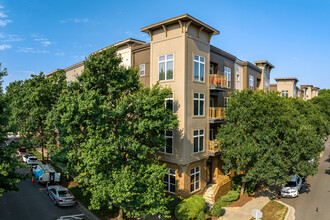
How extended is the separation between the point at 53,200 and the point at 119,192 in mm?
11159

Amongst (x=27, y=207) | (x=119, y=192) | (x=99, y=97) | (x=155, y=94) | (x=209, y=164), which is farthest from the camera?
(x=209, y=164)

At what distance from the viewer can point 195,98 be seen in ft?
67.4

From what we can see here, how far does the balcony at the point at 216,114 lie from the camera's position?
2244 cm

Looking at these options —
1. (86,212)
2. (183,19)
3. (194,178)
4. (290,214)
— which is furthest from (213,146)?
(86,212)

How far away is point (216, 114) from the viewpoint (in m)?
23.3

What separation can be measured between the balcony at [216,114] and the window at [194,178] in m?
5.02

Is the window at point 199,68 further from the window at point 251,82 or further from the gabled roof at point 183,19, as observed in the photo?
the window at point 251,82

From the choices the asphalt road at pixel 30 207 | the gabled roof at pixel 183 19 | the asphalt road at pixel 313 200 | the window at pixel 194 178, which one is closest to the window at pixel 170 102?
the window at pixel 194 178

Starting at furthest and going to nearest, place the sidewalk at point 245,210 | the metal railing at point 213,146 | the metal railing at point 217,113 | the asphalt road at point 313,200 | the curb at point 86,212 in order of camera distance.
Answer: the metal railing at point 217,113 → the metal railing at point 213,146 → the asphalt road at point 313,200 → the sidewalk at point 245,210 → the curb at point 86,212

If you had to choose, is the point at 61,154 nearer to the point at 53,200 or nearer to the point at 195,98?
the point at 53,200

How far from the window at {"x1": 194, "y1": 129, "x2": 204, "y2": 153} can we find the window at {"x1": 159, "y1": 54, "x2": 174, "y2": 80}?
5642 mm

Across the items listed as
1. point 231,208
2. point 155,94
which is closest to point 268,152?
point 231,208

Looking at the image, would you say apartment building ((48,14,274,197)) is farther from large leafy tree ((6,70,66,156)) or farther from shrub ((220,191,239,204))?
large leafy tree ((6,70,66,156))

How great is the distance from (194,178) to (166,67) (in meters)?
10.4
